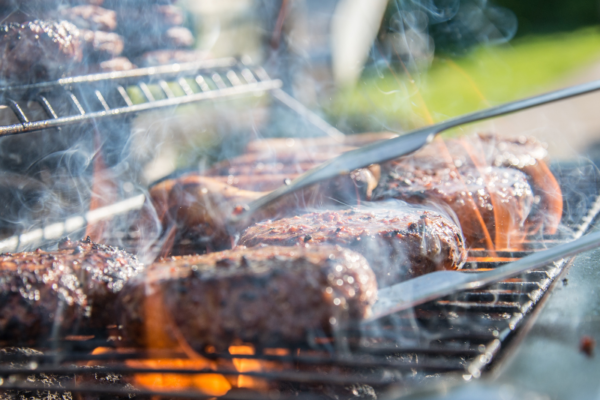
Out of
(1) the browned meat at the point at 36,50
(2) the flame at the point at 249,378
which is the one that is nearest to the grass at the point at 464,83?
(1) the browned meat at the point at 36,50

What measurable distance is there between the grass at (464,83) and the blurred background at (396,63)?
0.12 ft

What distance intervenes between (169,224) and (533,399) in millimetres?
2152

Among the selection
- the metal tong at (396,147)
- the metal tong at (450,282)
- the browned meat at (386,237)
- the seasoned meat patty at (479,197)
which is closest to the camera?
the metal tong at (450,282)

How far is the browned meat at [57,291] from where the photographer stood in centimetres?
153

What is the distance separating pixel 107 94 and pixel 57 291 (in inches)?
73.8

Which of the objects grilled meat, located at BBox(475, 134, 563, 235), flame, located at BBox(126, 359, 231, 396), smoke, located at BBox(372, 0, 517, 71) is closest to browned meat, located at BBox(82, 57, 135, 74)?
flame, located at BBox(126, 359, 231, 396)

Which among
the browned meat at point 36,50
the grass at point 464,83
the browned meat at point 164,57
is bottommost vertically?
the grass at point 464,83

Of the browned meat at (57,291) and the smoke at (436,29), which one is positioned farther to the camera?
the smoke at (436,29)

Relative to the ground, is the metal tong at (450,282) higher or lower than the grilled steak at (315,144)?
higher

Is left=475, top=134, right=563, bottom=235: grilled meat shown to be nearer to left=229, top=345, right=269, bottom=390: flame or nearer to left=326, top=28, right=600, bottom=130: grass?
left=229, top=345, right=269, bottom=390: flame

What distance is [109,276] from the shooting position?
1700 mm

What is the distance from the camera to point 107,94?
3.09 metres

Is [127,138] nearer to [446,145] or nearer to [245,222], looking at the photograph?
[245,222]

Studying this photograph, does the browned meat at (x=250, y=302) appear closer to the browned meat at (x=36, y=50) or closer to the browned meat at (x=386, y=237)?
the browned meat at (x=386, y=237)
